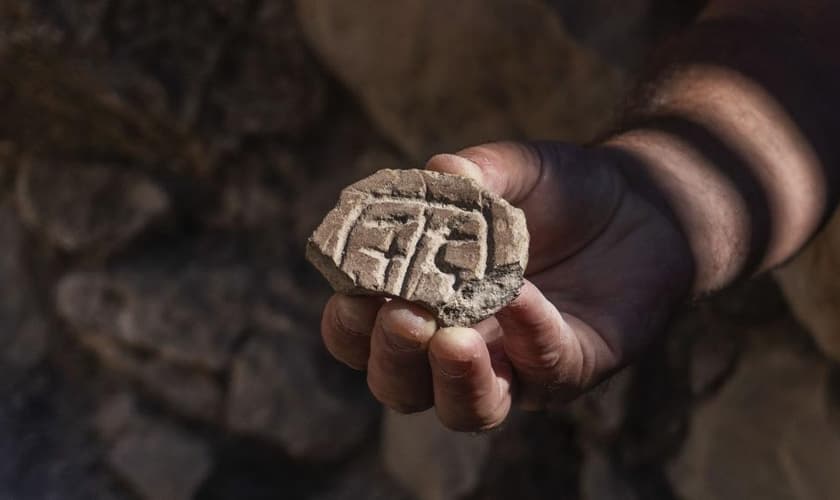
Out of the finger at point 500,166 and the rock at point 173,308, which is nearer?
the finger at point 500,166

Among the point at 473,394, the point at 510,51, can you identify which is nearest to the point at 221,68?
the point at 510,51

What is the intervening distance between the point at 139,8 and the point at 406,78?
0.60 meters

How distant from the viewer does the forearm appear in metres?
1.58

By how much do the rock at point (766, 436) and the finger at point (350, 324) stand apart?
945 mm

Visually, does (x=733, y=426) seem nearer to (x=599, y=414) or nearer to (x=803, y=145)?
(x=599, y=414)

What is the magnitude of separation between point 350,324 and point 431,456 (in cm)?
100

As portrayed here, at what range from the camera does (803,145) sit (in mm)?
1688

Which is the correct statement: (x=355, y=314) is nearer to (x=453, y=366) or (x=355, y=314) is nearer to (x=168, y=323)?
(x=453, y=366)

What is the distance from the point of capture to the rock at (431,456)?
7.27 ft

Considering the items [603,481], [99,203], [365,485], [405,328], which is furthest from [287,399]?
[405,328]

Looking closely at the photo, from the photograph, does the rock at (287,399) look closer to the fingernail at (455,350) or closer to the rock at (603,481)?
the rock at (603,481)

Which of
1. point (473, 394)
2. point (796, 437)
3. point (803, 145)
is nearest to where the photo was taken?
point (473, 394)

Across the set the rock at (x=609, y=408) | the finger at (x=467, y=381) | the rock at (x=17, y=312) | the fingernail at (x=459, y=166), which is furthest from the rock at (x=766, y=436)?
the rock at (x=17, y=312)

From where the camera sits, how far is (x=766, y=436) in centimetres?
198
